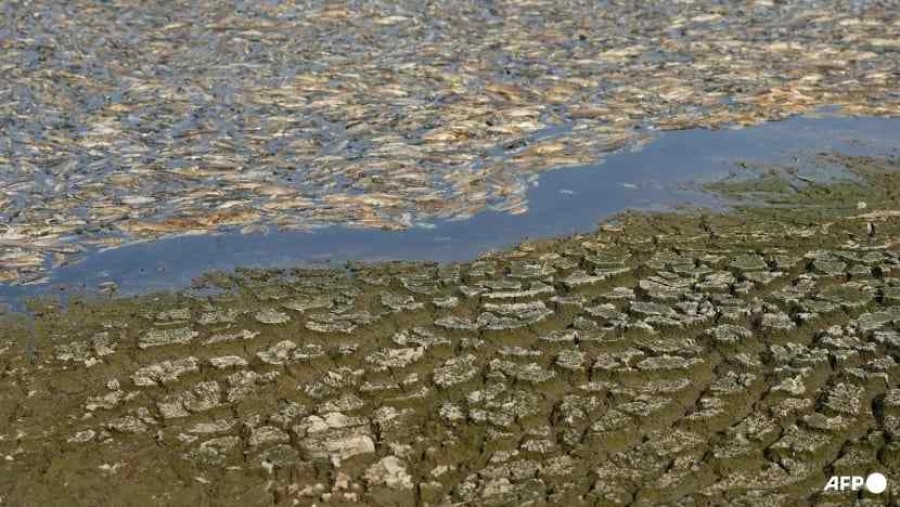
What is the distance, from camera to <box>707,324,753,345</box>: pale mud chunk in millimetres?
5840

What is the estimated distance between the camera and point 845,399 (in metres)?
5.31

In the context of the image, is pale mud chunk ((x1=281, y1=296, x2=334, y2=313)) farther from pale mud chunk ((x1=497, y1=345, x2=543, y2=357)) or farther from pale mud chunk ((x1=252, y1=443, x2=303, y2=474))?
pale mud chunk ((x1=252, y1=443, x2=303, y2=474))

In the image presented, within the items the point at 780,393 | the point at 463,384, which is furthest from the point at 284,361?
the point at 780,393

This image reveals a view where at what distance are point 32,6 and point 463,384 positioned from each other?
31.7 feet

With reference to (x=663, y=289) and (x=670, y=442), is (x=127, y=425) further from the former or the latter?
(x=663, y=289)

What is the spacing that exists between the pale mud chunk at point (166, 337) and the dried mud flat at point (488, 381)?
0.08 feet

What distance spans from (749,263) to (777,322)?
0.80 meters

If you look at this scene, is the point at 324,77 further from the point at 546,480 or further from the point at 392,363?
the point at 546,480

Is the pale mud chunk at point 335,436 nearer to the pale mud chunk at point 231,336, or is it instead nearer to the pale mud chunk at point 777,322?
the pale mud chunk at point 231,336

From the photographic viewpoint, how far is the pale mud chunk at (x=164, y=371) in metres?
5.52

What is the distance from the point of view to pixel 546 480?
474cm

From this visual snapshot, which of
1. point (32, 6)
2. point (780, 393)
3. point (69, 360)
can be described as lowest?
point (780, 393)

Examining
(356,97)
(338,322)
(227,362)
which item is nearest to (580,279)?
(338,322)

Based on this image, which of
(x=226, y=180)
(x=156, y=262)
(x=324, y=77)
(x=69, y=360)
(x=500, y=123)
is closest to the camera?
(x=69, y=360)
